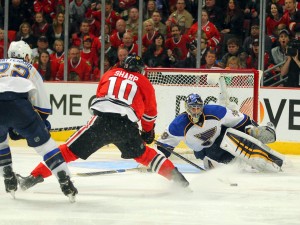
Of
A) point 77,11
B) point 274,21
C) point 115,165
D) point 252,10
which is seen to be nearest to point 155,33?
point 252,10

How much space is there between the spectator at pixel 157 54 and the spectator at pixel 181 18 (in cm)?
26

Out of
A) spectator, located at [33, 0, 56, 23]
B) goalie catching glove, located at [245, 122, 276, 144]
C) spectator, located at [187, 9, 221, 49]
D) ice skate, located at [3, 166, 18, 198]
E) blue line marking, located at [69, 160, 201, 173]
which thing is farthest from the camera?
spectator, located at [33, 0, 56, 23]

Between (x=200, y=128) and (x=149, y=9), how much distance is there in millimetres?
3342

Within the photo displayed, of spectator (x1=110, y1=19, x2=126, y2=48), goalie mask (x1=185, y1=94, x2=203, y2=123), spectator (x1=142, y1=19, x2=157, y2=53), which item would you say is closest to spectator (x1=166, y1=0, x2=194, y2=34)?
spectator (x1=142, y1=19, x2=157, y2=53)

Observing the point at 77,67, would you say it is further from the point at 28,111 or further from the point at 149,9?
the point at 28,111

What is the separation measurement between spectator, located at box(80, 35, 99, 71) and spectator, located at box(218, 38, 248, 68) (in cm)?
158

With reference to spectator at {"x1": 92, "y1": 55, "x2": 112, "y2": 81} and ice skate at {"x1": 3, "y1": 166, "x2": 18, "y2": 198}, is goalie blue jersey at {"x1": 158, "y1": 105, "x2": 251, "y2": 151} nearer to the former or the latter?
ice skate at {"x1": 3, "y1": 166, "x2": 18, "y2": 198}

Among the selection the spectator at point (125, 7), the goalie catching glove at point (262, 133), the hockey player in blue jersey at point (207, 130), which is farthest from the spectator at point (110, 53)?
the goalie catching glove at point (262, 133)

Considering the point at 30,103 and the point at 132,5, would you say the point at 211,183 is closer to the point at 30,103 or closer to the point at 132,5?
the point at 30,103

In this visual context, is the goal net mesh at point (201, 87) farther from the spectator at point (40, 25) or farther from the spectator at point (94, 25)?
the spectator at point (40, 25)

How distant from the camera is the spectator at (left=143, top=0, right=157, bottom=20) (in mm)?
10086

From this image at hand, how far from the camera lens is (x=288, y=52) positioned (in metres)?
9.23

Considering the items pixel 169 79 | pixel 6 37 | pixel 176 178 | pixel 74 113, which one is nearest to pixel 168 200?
pixel 176 178

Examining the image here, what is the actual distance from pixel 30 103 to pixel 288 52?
15.0ft
